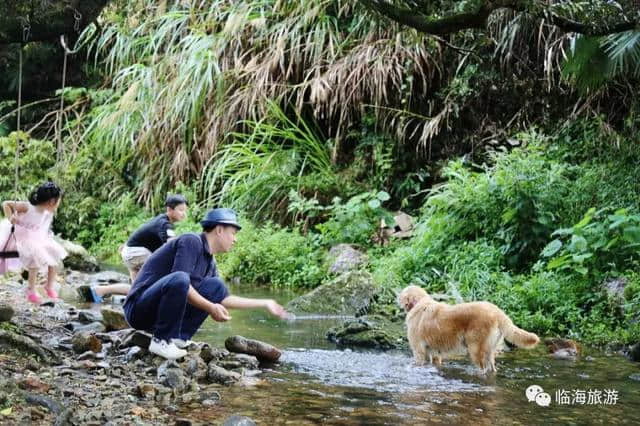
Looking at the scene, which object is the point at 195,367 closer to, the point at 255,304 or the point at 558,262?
the point at 255,304

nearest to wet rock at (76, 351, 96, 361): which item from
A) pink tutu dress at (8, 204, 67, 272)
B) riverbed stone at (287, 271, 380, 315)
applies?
pink tutu dress at (8, 204, 67, 272)

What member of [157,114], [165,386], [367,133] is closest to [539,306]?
[165,386]

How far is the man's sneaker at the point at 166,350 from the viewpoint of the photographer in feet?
18.6

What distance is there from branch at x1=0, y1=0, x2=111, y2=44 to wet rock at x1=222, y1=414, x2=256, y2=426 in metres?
3.66

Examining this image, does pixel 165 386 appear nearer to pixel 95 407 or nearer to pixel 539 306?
pixel 95 407

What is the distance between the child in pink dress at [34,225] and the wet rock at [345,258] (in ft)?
13.0

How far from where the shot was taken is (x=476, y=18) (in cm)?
536

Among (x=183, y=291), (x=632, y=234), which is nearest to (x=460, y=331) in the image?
(x=183, y=291)

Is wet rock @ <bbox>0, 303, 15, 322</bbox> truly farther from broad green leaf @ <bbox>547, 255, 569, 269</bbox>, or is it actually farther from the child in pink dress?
broad green leaf @ <bbox>547, 255, 569, 269</bbox>

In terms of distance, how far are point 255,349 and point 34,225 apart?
2.87 meters

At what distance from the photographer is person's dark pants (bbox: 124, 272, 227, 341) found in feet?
18.2

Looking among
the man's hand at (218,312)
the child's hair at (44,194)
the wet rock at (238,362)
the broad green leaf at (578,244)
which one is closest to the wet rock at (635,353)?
the broad green leaf at (578,244)

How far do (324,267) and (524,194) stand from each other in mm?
3132

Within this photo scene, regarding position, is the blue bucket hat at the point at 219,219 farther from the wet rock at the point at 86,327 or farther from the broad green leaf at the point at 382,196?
the broad green leaf at the point at 382,196
